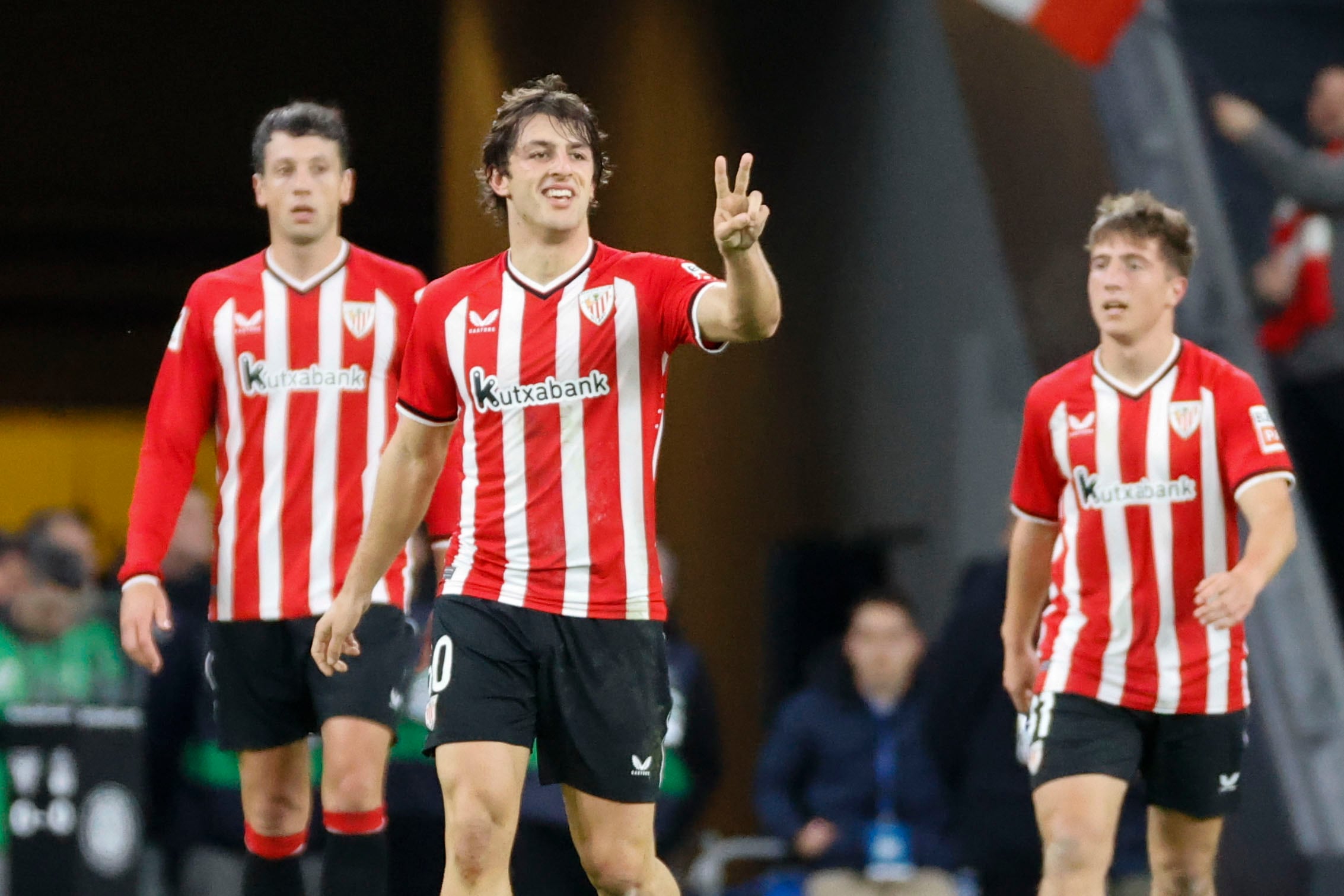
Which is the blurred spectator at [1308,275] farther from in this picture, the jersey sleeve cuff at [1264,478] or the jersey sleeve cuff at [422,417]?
the jersey sleeve cuff at [422,417]

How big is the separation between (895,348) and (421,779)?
403 centimetres

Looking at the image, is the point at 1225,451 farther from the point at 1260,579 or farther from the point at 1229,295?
the point at 1229,295

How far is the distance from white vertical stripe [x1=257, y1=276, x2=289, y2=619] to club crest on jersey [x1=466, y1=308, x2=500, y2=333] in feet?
3.09

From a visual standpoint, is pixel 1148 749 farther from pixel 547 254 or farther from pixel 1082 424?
pixel 547 254

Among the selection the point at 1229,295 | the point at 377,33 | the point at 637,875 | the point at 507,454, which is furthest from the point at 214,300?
the point at 377,33

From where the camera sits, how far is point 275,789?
569 cm

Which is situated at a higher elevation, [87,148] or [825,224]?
[87,148]

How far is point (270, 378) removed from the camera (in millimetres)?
5668

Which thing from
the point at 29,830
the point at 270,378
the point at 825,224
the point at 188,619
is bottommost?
the point at 29,830

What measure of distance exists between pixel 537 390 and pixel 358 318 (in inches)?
41.3

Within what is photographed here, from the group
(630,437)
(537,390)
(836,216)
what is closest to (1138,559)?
(630,437)

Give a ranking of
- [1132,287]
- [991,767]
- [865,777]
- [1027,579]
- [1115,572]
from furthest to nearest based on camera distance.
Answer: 1. [865,777]
2. [991,767]
3. [1027,579]
4. [1132,287]
5. [1115,572]

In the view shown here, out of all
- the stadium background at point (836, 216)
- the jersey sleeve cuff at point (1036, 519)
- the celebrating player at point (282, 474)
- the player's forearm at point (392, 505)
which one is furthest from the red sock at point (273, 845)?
the stadium background at point (836, 216)

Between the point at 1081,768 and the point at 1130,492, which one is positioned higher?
the point at 1130,492
